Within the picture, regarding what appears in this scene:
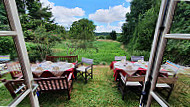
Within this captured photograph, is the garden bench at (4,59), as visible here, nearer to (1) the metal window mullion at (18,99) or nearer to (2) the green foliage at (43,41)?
(1) the metal window mullion at (18,99)

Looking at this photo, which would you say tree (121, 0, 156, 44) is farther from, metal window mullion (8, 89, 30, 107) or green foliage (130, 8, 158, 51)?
metal window mullion (8, 89, 30, 107)

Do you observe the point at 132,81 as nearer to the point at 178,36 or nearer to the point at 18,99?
the point at 178,36

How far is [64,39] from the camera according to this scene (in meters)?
5.71

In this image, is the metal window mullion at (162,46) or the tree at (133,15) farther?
the tree at (133,15)

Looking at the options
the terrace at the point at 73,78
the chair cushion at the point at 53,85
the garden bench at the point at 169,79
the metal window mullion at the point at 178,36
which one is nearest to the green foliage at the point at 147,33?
the terrace at the point at 73,78

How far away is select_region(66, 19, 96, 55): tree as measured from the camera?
17.1 feet

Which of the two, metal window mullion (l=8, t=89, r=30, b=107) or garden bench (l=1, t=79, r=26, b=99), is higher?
garden bench (l=1, t=79, r=26, b=99)

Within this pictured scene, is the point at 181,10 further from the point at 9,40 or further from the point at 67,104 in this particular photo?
the point at 67,104

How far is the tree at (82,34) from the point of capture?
17.1 ft

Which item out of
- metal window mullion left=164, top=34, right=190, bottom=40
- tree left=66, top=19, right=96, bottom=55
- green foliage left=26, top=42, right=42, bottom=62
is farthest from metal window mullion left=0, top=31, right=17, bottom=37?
green foliage left=26, top=42, right=42, bottom=62

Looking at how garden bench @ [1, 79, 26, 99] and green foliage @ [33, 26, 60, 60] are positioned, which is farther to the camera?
green foliage @ [33, 26, 60, 60]

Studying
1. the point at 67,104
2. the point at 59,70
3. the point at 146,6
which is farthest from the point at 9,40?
the point at 146,6

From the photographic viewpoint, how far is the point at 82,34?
523cm

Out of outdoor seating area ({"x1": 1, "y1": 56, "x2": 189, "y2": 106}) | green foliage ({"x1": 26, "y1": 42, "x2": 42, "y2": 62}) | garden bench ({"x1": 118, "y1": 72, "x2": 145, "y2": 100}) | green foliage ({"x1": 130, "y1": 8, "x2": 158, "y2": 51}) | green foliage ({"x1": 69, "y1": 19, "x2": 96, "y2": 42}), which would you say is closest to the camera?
outdoor seating area ({"x1": 1, "y1": 56, "x2": 189, "y2": 106})
